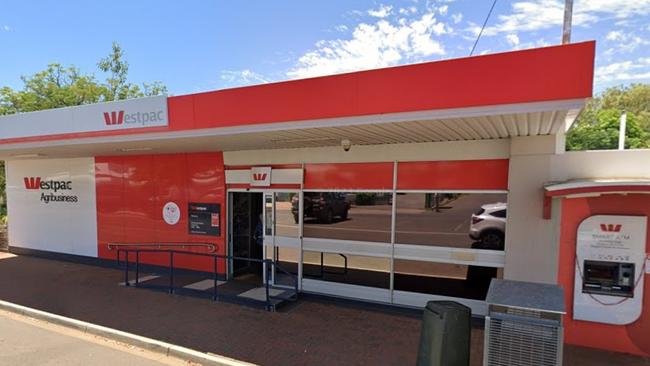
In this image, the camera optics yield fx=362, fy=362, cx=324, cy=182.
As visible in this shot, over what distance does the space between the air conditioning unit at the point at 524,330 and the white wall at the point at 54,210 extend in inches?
430

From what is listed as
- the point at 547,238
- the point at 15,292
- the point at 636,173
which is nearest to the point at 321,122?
the point at 547,238

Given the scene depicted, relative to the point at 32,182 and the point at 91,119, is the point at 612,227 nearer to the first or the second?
the point at 91,119

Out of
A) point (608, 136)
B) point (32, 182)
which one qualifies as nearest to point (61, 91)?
point (32, 182)

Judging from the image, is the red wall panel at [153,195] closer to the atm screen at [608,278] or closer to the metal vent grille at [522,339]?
the metal vent grille at [522,339]

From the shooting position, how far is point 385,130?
5.20m

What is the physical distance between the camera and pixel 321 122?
4.89 m

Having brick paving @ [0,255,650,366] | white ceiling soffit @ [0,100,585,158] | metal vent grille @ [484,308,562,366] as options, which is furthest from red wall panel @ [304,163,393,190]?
metal vent grille @ [484,308,562,366]

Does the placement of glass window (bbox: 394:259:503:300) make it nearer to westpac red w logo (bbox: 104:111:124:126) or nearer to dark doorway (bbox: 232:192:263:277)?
dark doorway (bbox: 232:192:263:277)

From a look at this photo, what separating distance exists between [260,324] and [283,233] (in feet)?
7.48

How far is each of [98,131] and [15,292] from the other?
13.8 feet

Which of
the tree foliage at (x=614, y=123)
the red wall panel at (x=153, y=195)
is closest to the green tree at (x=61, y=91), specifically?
the red wall panel at (x=153, y=195)

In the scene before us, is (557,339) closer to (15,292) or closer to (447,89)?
(447,89)

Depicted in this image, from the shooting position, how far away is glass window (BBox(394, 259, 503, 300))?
6398 millimetres

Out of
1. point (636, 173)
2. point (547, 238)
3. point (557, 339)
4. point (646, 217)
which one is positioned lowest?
point (557, 339)
